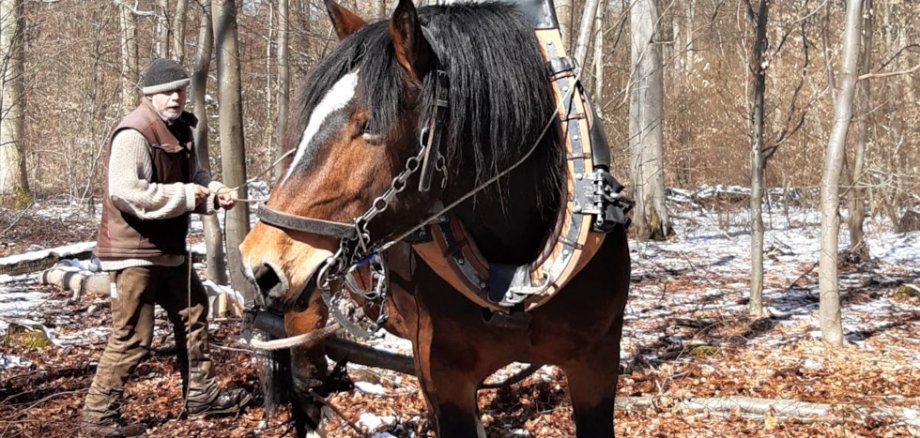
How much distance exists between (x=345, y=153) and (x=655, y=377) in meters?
3.35

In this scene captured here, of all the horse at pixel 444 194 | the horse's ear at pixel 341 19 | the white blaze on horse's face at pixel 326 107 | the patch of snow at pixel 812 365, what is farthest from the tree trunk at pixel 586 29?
the patch of snow at pixel 812 365

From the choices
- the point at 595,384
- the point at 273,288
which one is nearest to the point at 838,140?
the point at 595,384

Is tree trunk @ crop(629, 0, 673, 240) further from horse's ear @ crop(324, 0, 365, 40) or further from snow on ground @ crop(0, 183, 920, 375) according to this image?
horse's ear @ crop(324, 0, 365, 40)

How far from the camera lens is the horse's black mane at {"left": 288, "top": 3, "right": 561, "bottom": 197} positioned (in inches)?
71.8

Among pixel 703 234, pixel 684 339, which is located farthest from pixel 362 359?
pixel 703 234

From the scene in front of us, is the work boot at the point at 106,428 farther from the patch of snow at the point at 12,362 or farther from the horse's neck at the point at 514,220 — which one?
the horse's neck at the point at 514,220

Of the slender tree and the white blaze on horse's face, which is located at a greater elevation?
the slender tree

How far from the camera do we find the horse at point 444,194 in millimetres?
1755

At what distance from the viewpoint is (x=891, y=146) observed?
1162 cm

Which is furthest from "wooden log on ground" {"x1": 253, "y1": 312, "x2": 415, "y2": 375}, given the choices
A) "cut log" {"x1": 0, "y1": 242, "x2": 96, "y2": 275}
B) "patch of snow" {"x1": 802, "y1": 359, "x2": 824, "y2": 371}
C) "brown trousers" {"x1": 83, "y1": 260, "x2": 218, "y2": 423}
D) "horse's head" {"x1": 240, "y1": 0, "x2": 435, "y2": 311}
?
"cut log" {"x1": 0, "y1": 242, "x2": 96, "y2": 275}

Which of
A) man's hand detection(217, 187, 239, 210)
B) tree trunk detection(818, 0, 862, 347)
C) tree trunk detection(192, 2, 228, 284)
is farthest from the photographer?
tree trunk detection(192, 2, 228, 284)

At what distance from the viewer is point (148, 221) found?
140 inches

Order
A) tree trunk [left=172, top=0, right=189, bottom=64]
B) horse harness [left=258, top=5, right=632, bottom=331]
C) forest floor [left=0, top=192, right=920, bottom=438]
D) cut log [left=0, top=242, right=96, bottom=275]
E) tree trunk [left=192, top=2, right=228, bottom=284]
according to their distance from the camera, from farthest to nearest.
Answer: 1. cut log [left=0, top=242, right=96, bottom=275]
2. tree trunk [left=172, top=0, right=189, bottom=64]
3. tree trunk [left=192, top=2, right=228, bottom=284]
4. forest floor [left=0, top=192, right=920, bottom=438]
5. horse harness [left=258, top=5, right=632, bottom=331]

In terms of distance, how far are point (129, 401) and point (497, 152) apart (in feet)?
10.5
